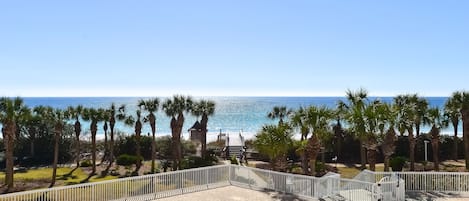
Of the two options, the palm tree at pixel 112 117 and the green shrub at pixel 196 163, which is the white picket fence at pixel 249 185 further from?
the palm tree at pixel 112 117

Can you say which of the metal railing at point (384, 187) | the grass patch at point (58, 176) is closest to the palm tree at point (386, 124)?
the metal railing at point (384, 187)

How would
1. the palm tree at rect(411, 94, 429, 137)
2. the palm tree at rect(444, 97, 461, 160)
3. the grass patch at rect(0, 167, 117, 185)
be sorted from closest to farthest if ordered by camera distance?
the palm tree at rect(411, 94, 429, 137) < the palm tree at rect(444, 97, 461, 160) < the grass patch at rect(0, 167, 117, 185)

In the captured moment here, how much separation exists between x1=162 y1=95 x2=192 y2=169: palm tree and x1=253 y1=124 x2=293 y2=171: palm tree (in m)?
8.71

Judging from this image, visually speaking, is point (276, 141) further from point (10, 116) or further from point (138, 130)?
point (138, 130)

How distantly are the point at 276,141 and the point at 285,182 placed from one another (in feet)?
12.8

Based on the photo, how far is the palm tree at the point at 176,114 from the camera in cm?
2886

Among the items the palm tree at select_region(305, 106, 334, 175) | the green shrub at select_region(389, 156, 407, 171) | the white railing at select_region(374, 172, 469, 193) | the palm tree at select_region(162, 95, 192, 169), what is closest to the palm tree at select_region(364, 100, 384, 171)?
the palm tree at select_region(305, 106, 334, 175)

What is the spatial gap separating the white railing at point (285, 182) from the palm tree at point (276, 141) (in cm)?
291

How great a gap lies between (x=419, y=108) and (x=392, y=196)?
11.2 m

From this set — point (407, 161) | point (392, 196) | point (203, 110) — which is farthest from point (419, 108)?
point (203, 110)

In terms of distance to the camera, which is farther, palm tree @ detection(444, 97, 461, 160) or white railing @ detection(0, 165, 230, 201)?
palm tree @ detection(444, 97, 461, 160)

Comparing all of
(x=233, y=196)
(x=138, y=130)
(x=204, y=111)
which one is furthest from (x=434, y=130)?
(x=138, y=130)

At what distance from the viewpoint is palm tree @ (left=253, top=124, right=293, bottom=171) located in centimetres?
2058

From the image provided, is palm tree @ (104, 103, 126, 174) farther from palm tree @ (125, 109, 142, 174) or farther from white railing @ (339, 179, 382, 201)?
white railing @ (339, 179, 382, 201)
